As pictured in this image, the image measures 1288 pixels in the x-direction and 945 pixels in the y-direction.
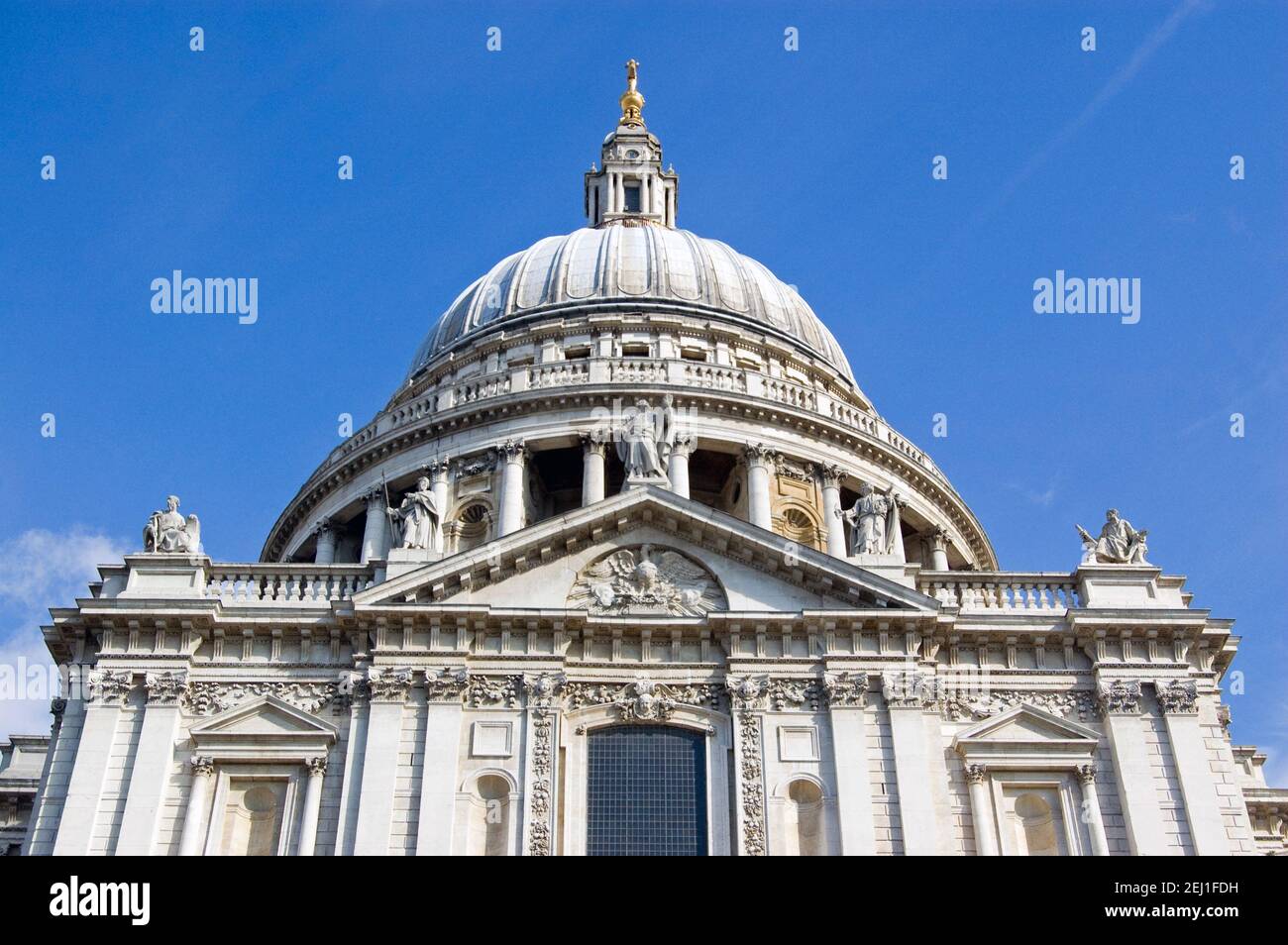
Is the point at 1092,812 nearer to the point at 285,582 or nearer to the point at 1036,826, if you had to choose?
the point at 1036,826

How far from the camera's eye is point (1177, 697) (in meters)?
32.9

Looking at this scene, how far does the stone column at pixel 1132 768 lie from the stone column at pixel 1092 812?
0.48 metres

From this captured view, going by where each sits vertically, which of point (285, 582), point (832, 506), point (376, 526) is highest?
point (832, 506)

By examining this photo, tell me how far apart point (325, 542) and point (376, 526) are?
9.21 ft

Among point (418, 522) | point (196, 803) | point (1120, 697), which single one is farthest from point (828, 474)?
point (196, 803)

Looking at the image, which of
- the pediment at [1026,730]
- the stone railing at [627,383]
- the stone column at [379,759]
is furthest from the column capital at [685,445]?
the pediment at [1026,730]

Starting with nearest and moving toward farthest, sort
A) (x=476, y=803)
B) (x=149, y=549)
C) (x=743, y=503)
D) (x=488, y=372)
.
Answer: (x=476, y=803), (x=149, y=549), (x=743, y=503), (x=488, y=372)

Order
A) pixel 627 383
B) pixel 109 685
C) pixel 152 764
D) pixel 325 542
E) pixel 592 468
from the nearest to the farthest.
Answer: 1. pixel 152 764
2. pixel 109 685
3. pixel 592 468
4. pixel 627 383
5. pixel 325 542

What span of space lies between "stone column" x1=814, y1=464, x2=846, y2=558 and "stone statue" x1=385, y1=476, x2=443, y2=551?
1545 cm

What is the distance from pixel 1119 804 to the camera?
31.9m
